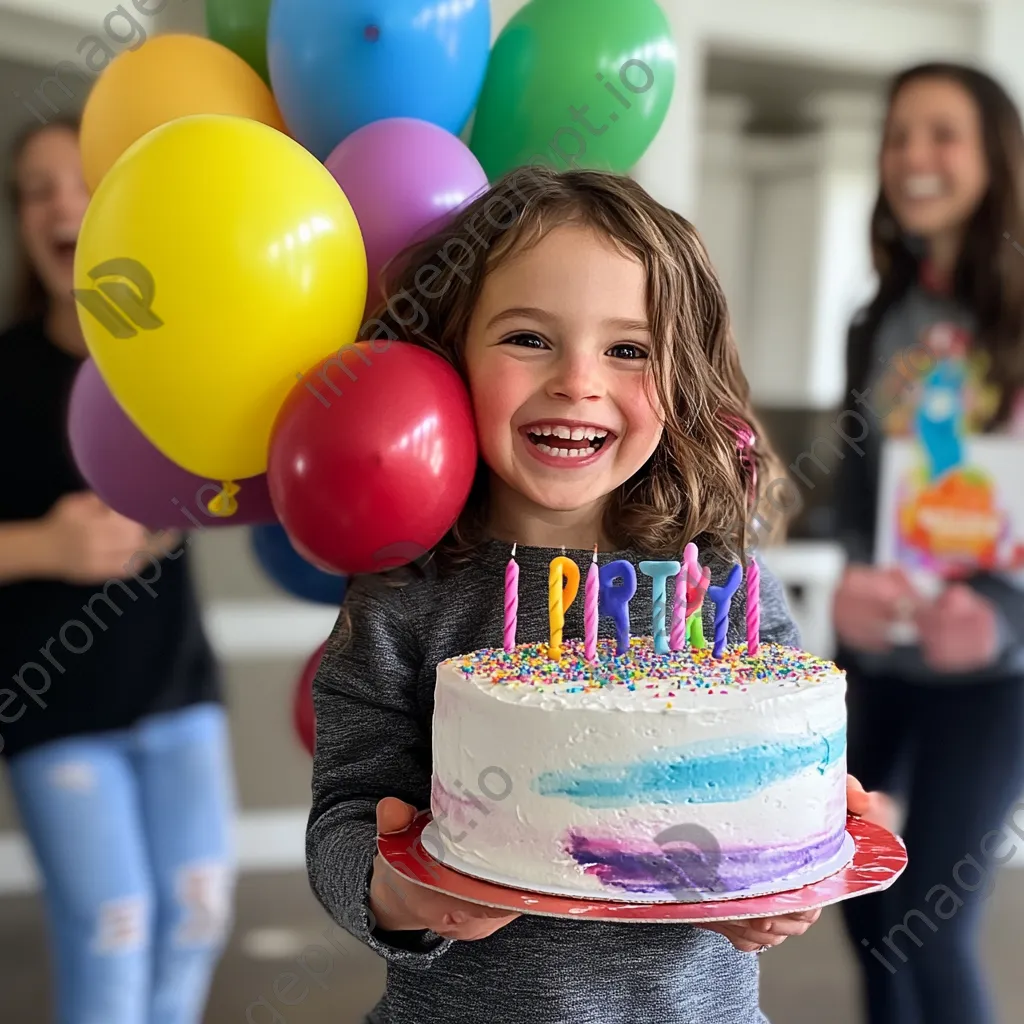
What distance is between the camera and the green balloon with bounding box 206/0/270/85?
154 cm

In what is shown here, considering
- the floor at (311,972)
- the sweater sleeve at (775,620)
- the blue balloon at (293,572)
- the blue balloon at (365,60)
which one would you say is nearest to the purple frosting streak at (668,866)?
the sweater sleeve at (775,620)

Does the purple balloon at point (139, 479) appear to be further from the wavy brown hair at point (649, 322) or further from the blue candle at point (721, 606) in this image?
the blue candle at point (721, 606)

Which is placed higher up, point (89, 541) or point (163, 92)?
point (163, 92)

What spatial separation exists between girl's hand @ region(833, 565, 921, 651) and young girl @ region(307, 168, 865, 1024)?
1.17 meters

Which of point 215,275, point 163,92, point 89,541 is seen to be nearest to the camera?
point 215,275

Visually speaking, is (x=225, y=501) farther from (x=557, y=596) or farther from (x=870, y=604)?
(x=870, y=604)

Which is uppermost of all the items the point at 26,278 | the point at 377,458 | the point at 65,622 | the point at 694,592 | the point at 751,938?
the point at 26,278

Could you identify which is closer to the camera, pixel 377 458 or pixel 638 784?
pixel 638 784

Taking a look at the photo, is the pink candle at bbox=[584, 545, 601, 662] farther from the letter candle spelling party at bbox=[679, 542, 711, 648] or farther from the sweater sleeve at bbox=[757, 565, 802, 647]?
the sweater sleeve at bbox=[757, 565, 802, 647]

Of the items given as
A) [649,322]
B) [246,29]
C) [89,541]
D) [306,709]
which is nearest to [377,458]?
[649,322]

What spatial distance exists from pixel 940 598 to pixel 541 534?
137 cm

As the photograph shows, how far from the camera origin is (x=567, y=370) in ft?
3.52

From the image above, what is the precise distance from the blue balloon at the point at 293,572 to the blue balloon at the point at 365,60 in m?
0.52

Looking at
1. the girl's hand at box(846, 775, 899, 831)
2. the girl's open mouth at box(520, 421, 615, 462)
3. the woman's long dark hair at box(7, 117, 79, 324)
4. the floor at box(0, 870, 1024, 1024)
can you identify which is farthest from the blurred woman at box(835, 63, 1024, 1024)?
the woman's long dark hair at box(7, 117, 79, 324)
